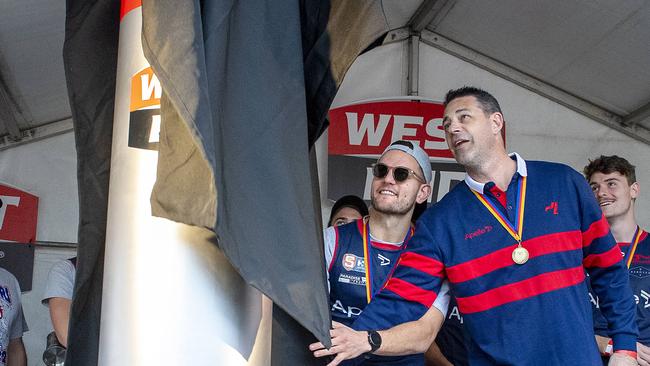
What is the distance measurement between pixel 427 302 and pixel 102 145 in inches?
40.3

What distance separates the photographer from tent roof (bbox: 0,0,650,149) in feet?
15.9

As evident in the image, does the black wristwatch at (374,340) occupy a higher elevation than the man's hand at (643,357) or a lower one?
higher

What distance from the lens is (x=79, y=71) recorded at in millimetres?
1545

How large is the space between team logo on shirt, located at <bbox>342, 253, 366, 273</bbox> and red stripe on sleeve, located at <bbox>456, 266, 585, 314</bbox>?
704 mm

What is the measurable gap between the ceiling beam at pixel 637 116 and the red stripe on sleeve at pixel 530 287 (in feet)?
14.1

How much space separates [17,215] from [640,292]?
4483 mm

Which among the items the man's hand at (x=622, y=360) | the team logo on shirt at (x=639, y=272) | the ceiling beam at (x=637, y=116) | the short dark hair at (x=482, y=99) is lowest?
the man's hand at (x=622, y=360)

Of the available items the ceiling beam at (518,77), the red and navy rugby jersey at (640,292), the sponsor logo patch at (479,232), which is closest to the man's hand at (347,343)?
the sponsor logo patch at (479,232)

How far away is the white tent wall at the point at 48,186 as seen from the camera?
18.6 feet

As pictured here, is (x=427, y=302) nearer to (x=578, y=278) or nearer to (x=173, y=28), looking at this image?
(x=578, y=278)

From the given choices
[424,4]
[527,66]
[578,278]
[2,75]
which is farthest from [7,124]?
[578,278]

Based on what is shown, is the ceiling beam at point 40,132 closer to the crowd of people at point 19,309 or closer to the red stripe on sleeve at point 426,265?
the crowd of people at point 19,309

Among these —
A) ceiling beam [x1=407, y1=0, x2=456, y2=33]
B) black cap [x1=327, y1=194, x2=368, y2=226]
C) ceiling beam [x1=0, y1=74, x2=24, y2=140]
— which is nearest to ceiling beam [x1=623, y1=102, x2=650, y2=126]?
ceiling beam [x1=407, y1=0, x2=456, y2=33]

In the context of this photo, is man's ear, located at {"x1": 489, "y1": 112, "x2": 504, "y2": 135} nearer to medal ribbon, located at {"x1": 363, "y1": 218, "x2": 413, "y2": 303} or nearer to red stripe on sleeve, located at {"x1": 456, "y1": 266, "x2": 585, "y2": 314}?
red stripe on sleeve, located at {"x1": 456, "y1": 266, "x2": 585, "y2": 314}
